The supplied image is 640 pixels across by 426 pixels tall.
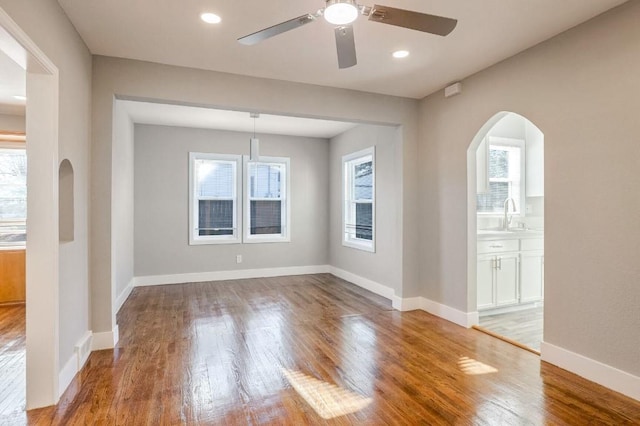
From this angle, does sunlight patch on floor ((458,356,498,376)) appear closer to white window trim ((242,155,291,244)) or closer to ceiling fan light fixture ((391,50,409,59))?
ceiling fan light fixture ((391,50,409,59))

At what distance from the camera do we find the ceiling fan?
1.89 meters

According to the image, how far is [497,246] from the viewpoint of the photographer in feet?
14.0

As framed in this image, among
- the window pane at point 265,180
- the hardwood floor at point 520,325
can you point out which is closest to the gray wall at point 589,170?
the hardwood floor at point 520,325

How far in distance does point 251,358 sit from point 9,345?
2.33 metres

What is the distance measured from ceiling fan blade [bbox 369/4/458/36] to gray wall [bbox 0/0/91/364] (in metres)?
1.90

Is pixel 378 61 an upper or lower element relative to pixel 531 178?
upper

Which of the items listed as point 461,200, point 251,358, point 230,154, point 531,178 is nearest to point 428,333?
point 461,200

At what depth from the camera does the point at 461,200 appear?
3994 mm

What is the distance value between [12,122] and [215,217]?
→ 10.1ft

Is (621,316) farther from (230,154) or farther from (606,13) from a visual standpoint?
(230,154)

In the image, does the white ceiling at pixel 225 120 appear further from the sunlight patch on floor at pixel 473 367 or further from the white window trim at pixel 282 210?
the sunlight patch on floor at pixel 473 367

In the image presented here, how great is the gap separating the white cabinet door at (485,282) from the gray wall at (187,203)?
3.46 m

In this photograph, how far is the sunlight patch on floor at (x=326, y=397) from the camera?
7.45ft

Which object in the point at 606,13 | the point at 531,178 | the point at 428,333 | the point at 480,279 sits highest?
the point at 606,13
